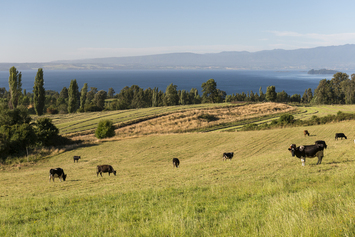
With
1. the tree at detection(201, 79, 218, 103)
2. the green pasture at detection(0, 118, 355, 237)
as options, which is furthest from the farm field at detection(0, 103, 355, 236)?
the tree at detection(201, 79, 218, 103)

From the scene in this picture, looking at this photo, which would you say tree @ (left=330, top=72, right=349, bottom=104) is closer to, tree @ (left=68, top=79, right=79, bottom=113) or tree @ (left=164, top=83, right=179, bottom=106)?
tree @ (left=164, top=83, right=179, bottom=106)

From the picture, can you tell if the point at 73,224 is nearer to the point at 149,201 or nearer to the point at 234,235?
the point at 149,201

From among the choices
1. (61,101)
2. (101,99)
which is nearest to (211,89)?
(101,99)

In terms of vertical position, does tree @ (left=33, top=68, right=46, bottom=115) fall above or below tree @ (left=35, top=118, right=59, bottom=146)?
above

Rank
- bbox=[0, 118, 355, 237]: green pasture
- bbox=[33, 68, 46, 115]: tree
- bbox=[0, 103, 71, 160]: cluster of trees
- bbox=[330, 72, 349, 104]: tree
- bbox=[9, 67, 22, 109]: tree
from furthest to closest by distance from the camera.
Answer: bbox=[330, 72, 349, 104]: tree < bbox=[33, 68, 46, 115]: tree < bbox=[9, 67, 22, 109]: tree < bbox=[0, 103, 71, 160]: cluster of trees < bbox=[0, 118, 355, 237]: green pasture

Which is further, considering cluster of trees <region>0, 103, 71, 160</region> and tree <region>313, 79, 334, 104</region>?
tree <region>313, 79, 334, 104</region>

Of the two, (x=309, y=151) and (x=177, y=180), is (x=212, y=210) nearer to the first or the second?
(x=177, y=180)

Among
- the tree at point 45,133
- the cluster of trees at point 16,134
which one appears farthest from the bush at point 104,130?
the cluster of trees at point 16,134

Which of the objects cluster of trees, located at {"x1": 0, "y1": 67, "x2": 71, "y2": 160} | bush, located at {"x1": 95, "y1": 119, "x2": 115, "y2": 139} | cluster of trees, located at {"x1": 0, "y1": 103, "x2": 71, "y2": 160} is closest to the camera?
cluster of trees, located at {"x1": 0, "y1": 103, "x2": 71, "y2": 160}

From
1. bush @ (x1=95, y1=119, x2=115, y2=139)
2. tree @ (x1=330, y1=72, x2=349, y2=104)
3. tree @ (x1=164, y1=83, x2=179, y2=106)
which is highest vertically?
tree @ (x1=330, y1=72, x2=349, y2=104)

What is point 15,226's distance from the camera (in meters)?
9.54

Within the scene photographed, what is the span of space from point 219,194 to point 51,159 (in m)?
41.4

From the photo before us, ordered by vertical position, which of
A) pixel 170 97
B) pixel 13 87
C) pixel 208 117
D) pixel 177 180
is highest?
pixel 13 87

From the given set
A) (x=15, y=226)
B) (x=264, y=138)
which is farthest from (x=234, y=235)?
(x=264, y=138)
